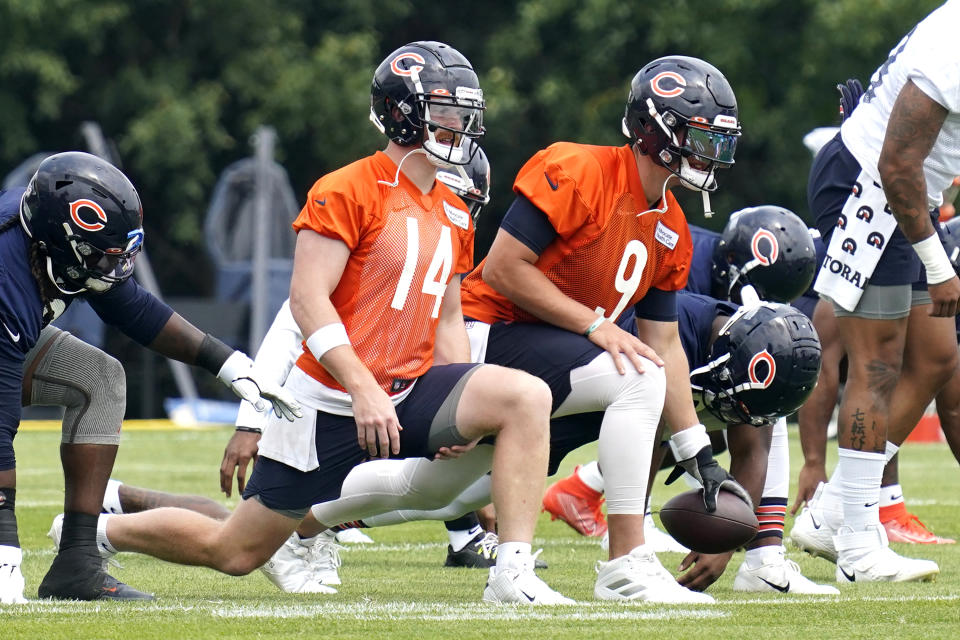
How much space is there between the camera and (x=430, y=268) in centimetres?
477

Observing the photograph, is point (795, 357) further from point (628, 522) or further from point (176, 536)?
point (176, 536)

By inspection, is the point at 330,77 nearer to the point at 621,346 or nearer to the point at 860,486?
the point at 860,486

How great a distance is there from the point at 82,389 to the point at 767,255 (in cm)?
264

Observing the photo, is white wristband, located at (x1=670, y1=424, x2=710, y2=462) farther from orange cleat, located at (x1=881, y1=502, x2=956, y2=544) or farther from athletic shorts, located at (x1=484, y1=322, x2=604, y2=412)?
orange cleat, located at (x1=881, y1=502, x2=956, y2=544)

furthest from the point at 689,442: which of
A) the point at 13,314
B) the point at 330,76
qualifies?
the point at 330,76

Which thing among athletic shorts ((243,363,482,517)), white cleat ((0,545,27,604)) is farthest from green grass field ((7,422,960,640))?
athletic shorts ((243,363,482,517))

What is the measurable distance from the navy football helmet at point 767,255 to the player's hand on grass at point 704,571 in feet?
4.45

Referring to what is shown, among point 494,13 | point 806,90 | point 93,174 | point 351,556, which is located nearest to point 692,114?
point 93,174

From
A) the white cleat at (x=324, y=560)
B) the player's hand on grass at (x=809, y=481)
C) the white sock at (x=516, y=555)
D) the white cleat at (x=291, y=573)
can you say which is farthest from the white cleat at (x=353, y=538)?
the white sock at (x=516, y=555)

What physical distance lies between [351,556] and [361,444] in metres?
2.06

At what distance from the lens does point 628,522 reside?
470cm

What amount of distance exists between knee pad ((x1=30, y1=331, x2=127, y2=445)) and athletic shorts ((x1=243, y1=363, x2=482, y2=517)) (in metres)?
0.46

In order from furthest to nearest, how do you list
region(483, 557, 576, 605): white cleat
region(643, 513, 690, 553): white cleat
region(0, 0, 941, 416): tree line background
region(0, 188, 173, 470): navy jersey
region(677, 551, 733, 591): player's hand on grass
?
region(0, 0, 941, 416): tree line background < region(643, 513, 690, 553): white cleat < region(677, 551, 733, 591): player's hand on grass < region(483, 557, 576, 605): white cleat < region(0, 188, 173, 470): navy jersey

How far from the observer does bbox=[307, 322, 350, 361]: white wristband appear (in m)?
4.51
